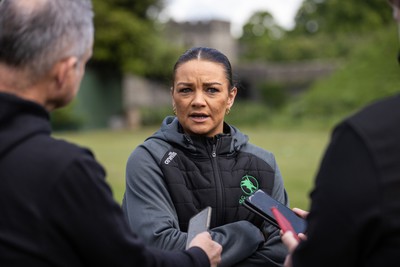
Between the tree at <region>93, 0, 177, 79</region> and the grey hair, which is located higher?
the tree at <region>93, 0, 177, 79</region>

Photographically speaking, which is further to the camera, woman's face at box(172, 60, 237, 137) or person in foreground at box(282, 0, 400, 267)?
woman's face at box(172, 60, 237, 137)

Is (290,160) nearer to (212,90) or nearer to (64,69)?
(212,90)

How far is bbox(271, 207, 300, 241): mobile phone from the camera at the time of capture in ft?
6.73

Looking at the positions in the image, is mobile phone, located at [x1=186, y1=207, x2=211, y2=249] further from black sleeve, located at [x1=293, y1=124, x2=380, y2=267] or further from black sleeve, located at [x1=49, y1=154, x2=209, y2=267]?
black sleeve, located at [x1=293, y1=124, x2=380, y2=267]

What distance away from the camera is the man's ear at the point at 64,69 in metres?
1.71

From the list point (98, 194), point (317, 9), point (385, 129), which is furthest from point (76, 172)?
point (317, 9)

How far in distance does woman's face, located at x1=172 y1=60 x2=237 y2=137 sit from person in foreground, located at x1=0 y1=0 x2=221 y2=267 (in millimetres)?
971

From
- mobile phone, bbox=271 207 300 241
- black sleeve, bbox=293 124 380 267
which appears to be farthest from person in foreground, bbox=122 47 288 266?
black sleeve, bbox=293 124 380 267

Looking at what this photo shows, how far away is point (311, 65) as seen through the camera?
36.9m

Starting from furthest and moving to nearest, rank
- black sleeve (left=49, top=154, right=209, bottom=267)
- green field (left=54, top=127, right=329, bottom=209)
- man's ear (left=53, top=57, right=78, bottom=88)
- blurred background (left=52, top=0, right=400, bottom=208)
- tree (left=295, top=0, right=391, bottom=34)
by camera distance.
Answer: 1. tree (left=295, top=0, right=391, bottom=34)
2. blurred background (left=52, top=0, right=400, bottom=208)
3. green field (left=54, top=127, right=329, bottom=209)
4. man's ear (left=53, top=57, right=78, bottom=88)
5. black sleeve (left=49, top=154, right=209, bottom=267)

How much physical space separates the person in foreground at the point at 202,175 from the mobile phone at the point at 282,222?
0.96 ft

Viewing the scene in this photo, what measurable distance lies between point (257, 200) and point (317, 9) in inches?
2146

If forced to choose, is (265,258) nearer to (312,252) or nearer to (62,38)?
(312,252)

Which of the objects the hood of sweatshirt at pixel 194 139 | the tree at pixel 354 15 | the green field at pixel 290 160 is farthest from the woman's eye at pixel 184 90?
the tree at pixel 354 15
